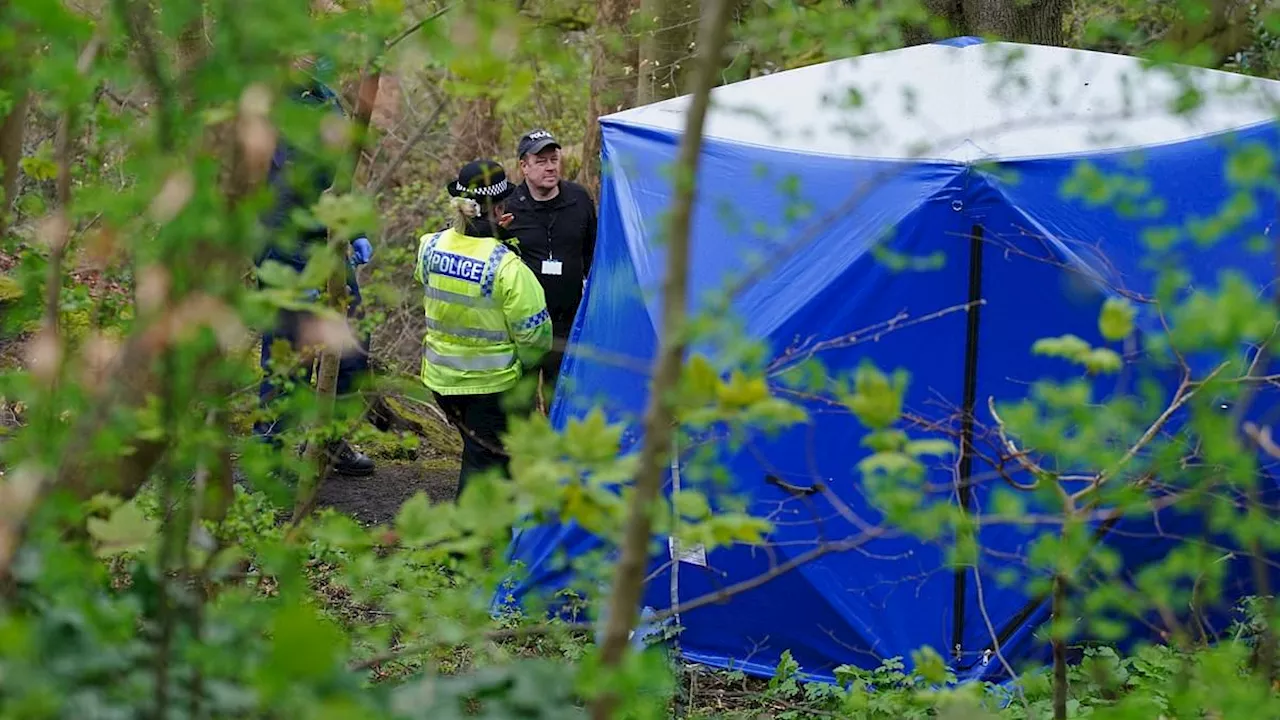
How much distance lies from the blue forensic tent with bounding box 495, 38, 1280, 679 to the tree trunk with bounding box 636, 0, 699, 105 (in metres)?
3.48

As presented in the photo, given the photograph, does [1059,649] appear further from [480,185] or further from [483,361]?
[480,185]

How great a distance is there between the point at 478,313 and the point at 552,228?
2.44 ft

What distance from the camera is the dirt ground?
20.7 ft

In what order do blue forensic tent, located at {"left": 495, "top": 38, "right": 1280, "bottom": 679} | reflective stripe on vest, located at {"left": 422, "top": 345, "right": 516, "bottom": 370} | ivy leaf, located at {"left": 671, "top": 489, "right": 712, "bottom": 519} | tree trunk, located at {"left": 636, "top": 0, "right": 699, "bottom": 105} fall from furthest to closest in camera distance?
tree trunk, located at {"left": 636, "top": 0, "right": 699, "bottom": 105} → reflective stripe on vest, located at {"left": 422, "top": 345, "right": 516, "bottom": 370} → blue forensic tent, located at {"left": 495, "top": 38, "right": 1280, "bottom": 679} → ivy leaf, located at {"left": 671, "top": 489, "right": 712, "bottom": 519}

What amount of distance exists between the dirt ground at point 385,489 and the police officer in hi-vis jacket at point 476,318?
2.92 feet

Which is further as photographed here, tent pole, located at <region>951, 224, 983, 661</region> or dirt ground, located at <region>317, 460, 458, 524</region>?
dirt ground, located at <region>317, 460, 458, 524</region>

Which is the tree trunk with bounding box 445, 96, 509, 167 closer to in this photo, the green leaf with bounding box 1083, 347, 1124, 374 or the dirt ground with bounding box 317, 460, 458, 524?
the dirt ground with bounding box 317, 460, 458, 524

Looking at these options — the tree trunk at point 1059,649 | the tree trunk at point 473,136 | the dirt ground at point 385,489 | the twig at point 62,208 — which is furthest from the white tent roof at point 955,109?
the tree trunk at point 473,136

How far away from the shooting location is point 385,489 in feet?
21.9

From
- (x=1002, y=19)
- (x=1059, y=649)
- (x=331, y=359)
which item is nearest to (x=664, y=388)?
(x=1059, y=649)

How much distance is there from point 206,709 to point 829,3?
1323mm

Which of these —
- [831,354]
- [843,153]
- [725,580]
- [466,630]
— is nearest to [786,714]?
[725,580]

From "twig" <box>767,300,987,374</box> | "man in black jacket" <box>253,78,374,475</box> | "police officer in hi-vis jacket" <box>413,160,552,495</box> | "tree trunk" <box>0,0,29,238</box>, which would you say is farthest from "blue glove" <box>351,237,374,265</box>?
"twig" <box>767,300,987,374</box>

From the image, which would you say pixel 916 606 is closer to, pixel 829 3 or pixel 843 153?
pixel 843 153
